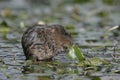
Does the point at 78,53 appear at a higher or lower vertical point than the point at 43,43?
lower

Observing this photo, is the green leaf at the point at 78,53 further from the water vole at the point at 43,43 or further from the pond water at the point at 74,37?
the water vole at the point at 43,43

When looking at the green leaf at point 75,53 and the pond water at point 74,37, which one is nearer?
the pond water at point 74,37

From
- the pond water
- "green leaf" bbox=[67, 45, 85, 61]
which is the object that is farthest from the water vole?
"green leaf" bbox=[67, 45, 85, 61]

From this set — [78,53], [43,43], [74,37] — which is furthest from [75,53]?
[74,37]

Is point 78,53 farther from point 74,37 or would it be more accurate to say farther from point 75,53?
point 74,37

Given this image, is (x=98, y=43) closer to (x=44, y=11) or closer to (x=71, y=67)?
(x=71, y=67)

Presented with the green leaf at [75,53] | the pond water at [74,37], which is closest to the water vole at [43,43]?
the pond water at [74,37]

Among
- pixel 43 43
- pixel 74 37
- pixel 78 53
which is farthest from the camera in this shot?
pixel 74 37
